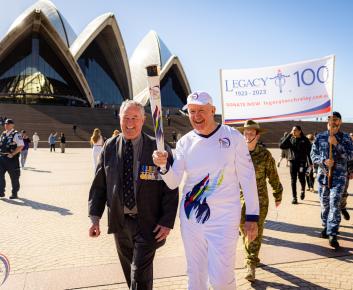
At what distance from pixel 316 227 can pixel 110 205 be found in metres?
4.18

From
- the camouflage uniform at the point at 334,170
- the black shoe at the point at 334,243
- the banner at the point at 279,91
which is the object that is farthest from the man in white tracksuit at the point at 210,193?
the banner at the point at 279,91

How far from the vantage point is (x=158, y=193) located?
269 centimetres

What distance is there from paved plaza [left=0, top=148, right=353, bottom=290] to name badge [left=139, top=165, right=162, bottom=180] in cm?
130

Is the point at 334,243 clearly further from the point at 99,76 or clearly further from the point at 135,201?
the point at 99,76

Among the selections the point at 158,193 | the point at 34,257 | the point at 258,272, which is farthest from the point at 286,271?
the point at 34,257

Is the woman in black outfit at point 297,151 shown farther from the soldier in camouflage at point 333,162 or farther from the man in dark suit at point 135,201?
the man in dark suit at point 135,201

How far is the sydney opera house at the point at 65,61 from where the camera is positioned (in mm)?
44906

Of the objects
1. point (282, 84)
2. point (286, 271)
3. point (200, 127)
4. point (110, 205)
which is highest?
point (282, 84)

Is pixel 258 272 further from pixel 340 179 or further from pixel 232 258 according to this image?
pixel 340 179

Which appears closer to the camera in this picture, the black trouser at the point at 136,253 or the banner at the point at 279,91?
the black trouser at the point at 136,253

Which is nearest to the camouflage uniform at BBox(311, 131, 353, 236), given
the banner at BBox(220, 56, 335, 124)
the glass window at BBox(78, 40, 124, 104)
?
the banner at BBox(220, 56, 335, 124)

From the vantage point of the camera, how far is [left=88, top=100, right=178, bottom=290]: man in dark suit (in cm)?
259

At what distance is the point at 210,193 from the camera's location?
254 centimetres

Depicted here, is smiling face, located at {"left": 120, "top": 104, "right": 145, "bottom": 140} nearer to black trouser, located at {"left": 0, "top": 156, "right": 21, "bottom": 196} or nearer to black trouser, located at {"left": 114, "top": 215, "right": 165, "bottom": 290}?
black trouser, located at {"left": 114, "top": 215, "right": 165, "bottom": 290}
